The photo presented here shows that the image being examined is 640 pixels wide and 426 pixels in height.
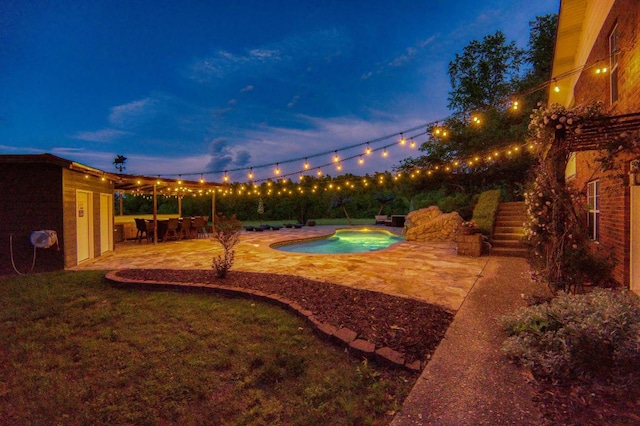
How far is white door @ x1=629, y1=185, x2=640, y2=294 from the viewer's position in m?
4.22

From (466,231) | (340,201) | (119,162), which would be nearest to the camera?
(466,231)

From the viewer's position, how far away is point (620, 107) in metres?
4.62

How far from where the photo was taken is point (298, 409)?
2.30 metres

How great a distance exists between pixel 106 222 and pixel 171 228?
2.48 m

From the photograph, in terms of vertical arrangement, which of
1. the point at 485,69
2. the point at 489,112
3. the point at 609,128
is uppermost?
the point at 485,69

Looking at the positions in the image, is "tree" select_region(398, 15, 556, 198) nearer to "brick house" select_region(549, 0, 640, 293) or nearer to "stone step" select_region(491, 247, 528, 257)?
"stone step" select_region(491, 247, 528, 257)

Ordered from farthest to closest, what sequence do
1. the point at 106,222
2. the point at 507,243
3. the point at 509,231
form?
1. the point at 106,222
2. the point at 509,231
3. the point at 507,243

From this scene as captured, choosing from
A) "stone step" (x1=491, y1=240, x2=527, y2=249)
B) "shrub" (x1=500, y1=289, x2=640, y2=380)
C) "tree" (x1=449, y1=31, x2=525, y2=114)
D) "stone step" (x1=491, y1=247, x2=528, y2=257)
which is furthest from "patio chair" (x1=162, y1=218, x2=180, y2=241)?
"tree" (x1=449, y1=31, x2=525, y2=114)

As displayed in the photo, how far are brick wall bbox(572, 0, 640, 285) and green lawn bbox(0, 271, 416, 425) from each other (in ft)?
12.5

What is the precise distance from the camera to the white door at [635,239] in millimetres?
4223

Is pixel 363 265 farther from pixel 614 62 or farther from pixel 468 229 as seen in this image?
pixel 614 62

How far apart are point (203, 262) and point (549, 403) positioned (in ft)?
25.2

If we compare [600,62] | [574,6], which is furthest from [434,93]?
[600,62]

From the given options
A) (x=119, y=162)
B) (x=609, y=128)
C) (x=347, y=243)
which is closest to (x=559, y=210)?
(x=609, y=128)
